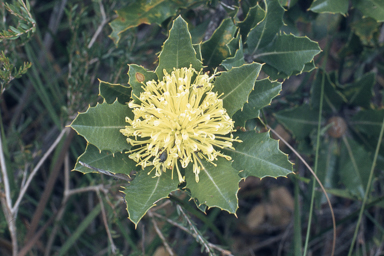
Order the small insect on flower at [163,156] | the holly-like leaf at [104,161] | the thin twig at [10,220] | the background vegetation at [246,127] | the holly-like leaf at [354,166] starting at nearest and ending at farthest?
the holly-like leaf at [104,161] < the small insect on flower at [163,156] < the background vegetation at [246,127] < the thin twig at [10,220] < the holly-like leaf at [354,166]

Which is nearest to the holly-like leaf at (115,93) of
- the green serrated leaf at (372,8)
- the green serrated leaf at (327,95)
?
the green serrated leaf at (327,95)

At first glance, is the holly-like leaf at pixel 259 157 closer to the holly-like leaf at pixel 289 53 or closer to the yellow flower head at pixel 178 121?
the yellow flower head at pixel 178 121

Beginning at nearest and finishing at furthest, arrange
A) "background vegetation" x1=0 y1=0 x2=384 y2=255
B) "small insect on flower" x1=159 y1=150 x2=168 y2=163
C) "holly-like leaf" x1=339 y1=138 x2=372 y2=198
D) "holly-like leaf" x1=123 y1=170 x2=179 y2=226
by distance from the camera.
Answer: "holly-like leaf" x1=123 y1=170 x2=179 y2=226, "small insect on flower" x1=159 y1=150 x2=168 y2=163, "background vegetation" x1=0 y1=0 x2=384 y2=255, "holly-like leaf" x1=339 y1=138 x2=372 y2=198

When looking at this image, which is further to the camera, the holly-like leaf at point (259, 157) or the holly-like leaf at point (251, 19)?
the holly-like leaf at point (251, 19)

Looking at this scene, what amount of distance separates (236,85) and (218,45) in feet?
0.94

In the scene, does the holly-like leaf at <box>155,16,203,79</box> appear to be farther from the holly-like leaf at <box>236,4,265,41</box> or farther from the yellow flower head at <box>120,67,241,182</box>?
the holly-like leaf at <box>236,4,265,41</box>

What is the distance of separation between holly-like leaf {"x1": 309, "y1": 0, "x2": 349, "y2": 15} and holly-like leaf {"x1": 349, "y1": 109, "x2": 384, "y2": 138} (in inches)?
31.6

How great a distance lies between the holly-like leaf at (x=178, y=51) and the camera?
4.69 feet

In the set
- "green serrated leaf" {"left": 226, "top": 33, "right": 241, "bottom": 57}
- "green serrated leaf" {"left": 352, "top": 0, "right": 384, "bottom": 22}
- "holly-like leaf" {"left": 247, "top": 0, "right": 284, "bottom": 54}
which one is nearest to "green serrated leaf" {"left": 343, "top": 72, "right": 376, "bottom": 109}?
"green serrated leaf" {"left": 352, "top": 0, "right": 384, "bottom": 22}

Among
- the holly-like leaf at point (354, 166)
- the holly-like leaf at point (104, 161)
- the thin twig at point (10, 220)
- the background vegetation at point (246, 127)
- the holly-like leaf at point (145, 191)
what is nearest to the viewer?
the holly-like leaf at point (145, 191)

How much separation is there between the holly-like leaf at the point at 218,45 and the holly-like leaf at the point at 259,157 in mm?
443

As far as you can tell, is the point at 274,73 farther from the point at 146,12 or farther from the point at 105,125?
the point at 105,125

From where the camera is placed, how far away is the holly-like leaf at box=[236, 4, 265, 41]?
1646mm

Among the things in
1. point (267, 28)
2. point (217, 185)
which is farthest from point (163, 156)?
point (267, 28)
